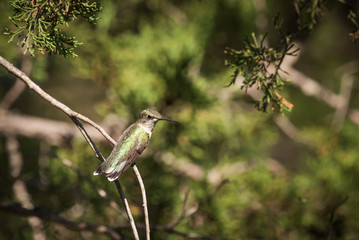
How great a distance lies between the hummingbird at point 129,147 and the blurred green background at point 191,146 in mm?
479

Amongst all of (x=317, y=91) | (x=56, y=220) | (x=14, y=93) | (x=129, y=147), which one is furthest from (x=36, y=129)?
(x=317, y=91)

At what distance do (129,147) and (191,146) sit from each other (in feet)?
4.46

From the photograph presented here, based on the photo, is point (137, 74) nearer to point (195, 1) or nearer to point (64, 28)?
point (64, 28)

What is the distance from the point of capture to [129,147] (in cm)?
186

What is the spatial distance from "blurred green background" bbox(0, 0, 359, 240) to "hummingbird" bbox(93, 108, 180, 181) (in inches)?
18.9

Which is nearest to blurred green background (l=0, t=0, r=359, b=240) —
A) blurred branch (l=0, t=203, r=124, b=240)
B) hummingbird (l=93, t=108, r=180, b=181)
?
blurred branch (l=0, t=203, r=124, b=240)

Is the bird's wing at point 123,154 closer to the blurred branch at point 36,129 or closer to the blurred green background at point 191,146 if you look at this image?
the blurred green background at point 191,146

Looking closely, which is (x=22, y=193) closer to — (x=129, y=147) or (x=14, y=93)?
(x=14, y=93)

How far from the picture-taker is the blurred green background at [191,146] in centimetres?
279

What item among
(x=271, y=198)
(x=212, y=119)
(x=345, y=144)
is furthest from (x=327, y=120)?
(x=212, y=119)

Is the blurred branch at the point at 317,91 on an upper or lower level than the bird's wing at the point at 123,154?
upper

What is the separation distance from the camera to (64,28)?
11.3ft

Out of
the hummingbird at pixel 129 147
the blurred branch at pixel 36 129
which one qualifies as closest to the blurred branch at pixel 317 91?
the hummingbird at pixel 129 147

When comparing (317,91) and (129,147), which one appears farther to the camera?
(317,91)
